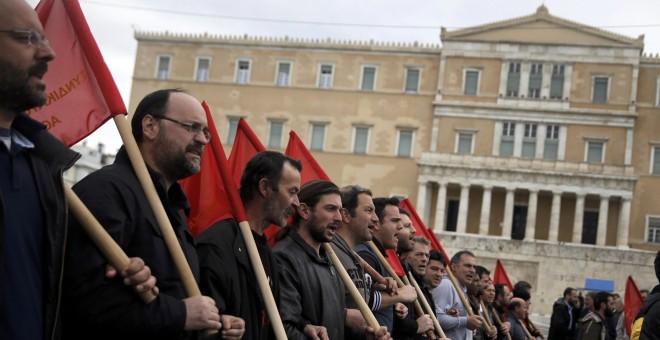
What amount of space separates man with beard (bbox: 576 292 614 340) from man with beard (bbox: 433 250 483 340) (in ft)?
9.66

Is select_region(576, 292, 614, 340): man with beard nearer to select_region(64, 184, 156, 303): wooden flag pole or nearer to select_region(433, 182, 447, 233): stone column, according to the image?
select_region(64, 184, 156, 303): wooden flag pole

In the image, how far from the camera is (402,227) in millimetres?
6199

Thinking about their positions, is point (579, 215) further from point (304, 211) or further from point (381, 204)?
point (304, 211)

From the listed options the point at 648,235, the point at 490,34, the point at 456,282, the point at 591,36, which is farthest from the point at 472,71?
the point at 456,282

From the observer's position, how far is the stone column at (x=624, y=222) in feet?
122

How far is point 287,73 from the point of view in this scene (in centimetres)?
4334

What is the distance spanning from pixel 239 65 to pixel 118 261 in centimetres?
4219

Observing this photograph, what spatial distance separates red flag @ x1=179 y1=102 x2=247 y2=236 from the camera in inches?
149

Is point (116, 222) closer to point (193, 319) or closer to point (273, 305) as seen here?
point (193, 319)

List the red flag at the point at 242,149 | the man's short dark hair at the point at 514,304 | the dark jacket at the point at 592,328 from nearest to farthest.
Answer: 1. the red flag at the point at 242,149
2. the man's short dark hair at the point at 514,304
3. the dark jacket at the point at 592,328

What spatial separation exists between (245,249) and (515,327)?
21.8 feet

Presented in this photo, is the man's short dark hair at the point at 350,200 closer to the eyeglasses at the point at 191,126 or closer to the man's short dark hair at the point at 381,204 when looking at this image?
the man's short dark hair at the point at 381,204

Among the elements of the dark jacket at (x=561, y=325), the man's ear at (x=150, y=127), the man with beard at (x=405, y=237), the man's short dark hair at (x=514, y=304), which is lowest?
the dark jacket at (x=561, y=325)

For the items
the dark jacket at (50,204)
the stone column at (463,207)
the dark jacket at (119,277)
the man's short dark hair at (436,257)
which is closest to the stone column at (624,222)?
the stone column at (463,207)
